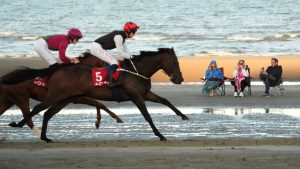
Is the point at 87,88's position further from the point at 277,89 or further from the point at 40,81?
the point at 277,89

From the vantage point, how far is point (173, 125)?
18672mm

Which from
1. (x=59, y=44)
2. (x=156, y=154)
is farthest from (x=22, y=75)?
(x=156, y=154)

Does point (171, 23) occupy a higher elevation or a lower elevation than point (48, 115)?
lower

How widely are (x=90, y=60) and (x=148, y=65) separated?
54.2 inches

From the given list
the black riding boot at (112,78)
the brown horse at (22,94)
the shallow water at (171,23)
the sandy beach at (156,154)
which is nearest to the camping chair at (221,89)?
the brown horse at (22,94)

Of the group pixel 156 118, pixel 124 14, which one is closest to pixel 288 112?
pixel 156 118

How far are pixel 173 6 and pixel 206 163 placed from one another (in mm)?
97051

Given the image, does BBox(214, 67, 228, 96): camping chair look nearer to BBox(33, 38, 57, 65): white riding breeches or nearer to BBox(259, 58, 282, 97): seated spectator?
BBox(259, 58, 282, 97): seated spectator

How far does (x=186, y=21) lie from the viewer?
274 feet

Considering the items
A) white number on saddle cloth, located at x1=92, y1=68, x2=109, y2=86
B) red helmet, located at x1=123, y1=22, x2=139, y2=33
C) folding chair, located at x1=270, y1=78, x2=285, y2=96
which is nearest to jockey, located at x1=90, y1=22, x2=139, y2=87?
red helmet, located at x1=123, y1=22, x2=139, y2=33

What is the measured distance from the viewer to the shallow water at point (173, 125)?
16.8 metres

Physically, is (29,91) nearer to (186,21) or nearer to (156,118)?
(156,118)

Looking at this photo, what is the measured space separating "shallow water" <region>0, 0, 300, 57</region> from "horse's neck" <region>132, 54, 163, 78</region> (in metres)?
29.7

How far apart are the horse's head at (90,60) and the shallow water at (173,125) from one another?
4.05 ft
